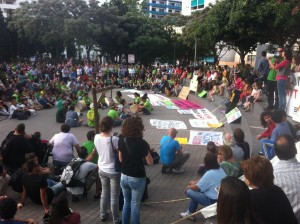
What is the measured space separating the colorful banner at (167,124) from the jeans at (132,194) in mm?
9211

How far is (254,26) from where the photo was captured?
1648 cm

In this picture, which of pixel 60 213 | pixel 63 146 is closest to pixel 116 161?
pixel 60 213

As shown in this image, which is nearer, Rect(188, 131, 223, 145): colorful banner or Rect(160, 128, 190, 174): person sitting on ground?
Rect(160, 128, 190, 174): person sitting on ground

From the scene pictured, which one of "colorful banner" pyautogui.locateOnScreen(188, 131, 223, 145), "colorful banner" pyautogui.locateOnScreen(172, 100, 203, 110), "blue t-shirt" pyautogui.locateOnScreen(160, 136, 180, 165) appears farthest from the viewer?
"colorful banner" pyautogui.locateOnScreen(172, 100, 203, 110)

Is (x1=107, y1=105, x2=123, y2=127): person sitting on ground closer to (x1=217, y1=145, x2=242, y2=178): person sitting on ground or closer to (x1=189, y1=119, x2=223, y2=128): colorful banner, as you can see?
(x1=189, y1=119, x2=223, y2=128): colorful banner

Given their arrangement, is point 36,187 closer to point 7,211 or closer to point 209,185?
point 7,211

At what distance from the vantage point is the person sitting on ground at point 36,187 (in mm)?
→ 6234

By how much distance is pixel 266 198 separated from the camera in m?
3.04

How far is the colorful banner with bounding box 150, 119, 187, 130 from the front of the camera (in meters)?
14.7

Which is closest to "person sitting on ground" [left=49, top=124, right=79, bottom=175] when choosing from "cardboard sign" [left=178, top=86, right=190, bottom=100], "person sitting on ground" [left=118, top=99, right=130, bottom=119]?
"person sitting on ground" [left=118, top=99, right=130, bottom=119]

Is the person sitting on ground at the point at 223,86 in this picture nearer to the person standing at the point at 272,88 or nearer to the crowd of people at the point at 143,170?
the person standing at the point at 272,88

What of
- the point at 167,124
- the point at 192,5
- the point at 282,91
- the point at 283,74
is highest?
the point at 192,5

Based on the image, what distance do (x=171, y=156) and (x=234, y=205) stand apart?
19.7 ft

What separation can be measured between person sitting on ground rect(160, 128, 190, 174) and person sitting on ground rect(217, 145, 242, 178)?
2.52m
